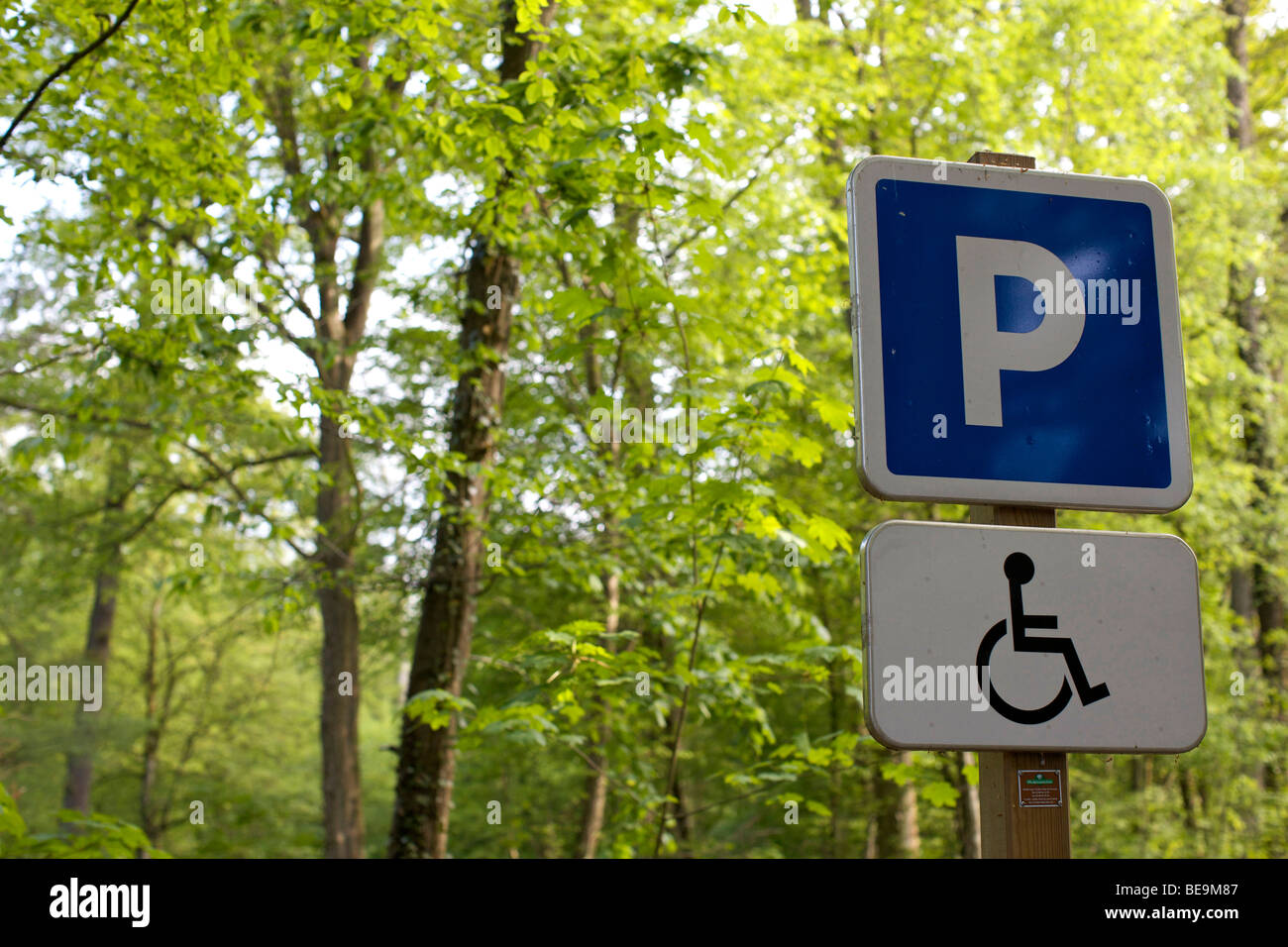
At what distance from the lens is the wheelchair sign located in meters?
1.61

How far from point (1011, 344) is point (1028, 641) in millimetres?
528

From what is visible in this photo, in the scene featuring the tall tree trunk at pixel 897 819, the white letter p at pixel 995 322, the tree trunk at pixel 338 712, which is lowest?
the tall tree trunk at pixel 897 819

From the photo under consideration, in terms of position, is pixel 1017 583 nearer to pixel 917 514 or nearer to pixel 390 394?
pixel 917 514

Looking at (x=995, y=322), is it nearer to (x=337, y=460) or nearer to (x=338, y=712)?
(x=337, y=460)

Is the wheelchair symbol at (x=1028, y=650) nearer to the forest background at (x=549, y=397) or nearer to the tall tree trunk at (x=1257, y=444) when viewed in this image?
the forest background at (x=549, y=397)

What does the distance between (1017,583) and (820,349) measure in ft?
36.0

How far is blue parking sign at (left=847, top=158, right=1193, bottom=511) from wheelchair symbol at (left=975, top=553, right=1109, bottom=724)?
0.59 feet

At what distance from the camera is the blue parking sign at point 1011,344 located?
178cm

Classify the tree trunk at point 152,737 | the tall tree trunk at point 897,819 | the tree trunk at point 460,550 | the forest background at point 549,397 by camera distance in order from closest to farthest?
1. the forest background at point 549,397
2. the tree trunk at point 460,550
3. the tall tree trunk at point 897,819
4. the tree trunk at point 152,737

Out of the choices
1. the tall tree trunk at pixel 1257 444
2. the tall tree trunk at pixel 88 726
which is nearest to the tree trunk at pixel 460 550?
the tall tree trunk at pixel 1257 444

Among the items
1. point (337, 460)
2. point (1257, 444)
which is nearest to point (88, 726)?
point (337, 460)

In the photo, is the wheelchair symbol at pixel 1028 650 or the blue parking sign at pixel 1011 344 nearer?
the wheelchair symbol at pixel 1028 650

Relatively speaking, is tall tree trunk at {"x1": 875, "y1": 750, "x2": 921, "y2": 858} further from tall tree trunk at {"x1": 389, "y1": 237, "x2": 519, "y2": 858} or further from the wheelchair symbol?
the wheelchair symbol
